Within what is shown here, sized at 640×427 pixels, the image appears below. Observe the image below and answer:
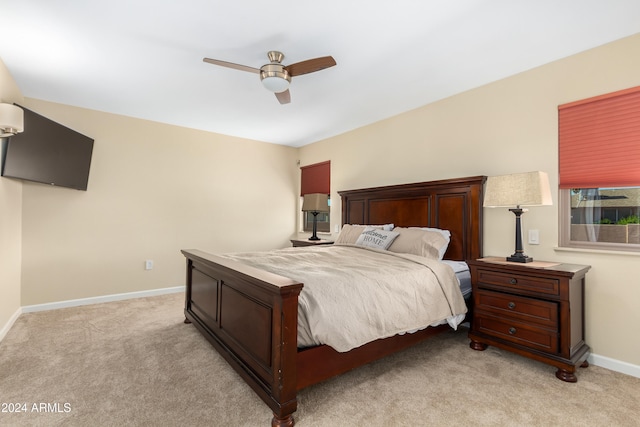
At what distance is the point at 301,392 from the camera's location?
1.92 m

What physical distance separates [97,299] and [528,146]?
5210 millimetres

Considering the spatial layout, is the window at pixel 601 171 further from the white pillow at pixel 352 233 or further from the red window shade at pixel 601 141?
the white pillow at pixel 352 233

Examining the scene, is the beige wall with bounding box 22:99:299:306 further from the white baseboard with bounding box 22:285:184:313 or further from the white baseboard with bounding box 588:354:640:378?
the white baseboard with bounding box 588:354:640:378

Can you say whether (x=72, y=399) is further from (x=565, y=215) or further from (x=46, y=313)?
(x=565, y=215)

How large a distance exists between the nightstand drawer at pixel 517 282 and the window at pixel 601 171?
0.61 metres

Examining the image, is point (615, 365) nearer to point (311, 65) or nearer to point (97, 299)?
point (311, 65)

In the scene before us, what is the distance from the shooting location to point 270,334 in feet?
5.57

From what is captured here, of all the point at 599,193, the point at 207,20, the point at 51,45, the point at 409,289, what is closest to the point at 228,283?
the point at 409,289

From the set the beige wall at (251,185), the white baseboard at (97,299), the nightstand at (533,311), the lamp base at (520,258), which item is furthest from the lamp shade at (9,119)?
the lamp base at (520,258)

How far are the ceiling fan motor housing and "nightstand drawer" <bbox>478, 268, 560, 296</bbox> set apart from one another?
2.30 m

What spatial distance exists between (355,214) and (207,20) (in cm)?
296

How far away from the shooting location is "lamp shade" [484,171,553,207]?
7.58 feet

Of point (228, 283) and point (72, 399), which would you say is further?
point (228, 283)

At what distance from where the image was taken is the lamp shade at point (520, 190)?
2311 mm
